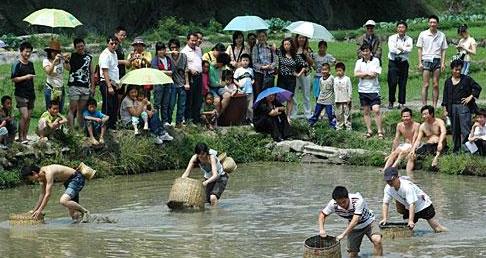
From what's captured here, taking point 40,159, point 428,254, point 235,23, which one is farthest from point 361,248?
point 235,23

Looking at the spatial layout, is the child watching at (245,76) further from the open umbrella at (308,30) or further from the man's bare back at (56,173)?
the man's bare back at (56,173)

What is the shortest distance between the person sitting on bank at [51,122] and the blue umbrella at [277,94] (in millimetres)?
4039

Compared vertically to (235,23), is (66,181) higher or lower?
lower

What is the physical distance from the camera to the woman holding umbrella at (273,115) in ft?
75.6

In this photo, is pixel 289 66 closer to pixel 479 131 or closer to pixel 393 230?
pixel 479 131

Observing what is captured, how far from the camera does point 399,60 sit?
24.0m

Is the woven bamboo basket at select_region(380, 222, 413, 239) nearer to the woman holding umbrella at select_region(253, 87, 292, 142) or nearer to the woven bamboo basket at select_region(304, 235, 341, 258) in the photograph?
the woven bamboo basket at select_region(304, 235, 341, 258)

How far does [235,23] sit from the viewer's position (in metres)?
24.6

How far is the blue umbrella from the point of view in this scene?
2277 centimetres

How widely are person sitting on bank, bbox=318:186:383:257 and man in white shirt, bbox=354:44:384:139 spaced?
9024mm

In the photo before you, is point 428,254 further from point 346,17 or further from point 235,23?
point 346,17

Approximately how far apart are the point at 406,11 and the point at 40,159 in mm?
28735

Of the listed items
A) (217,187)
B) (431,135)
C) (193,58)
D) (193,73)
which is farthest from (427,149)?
(217,187)

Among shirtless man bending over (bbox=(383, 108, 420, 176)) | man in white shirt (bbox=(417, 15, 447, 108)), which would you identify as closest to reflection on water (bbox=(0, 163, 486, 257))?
shirtless man bending over (bbox=(383, 108, 420, 176))
